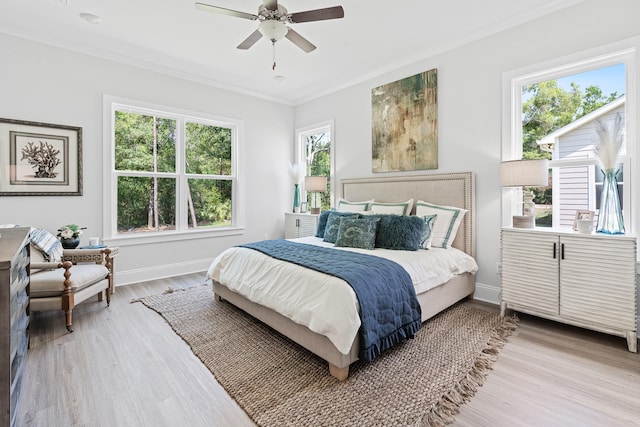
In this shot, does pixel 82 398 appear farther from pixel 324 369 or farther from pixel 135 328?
pixel 324 369

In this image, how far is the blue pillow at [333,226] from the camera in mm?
3496

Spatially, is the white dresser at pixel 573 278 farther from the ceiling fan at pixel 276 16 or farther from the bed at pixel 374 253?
the ceiling fan at pixel 276 16

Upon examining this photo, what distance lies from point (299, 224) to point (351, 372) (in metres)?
3.29

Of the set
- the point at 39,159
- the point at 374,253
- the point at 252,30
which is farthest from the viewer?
the point at 39,159

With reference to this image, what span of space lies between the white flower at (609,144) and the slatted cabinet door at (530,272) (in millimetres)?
699

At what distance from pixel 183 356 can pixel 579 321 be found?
10.1 ft

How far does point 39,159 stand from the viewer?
132 inches

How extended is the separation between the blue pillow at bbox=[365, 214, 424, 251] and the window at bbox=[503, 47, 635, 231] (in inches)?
38.2

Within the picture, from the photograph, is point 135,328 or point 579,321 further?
point 135,328

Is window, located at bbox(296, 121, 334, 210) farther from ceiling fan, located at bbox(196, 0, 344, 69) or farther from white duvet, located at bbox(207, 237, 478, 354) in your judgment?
ceiling fan, located at bbox(196, 0, 344, 69)

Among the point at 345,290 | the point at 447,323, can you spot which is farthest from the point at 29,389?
the point at 447,323

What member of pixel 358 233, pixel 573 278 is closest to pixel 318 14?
pixel 358 233

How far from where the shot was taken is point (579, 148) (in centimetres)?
282

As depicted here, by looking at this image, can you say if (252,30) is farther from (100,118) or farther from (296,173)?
(296,173)
